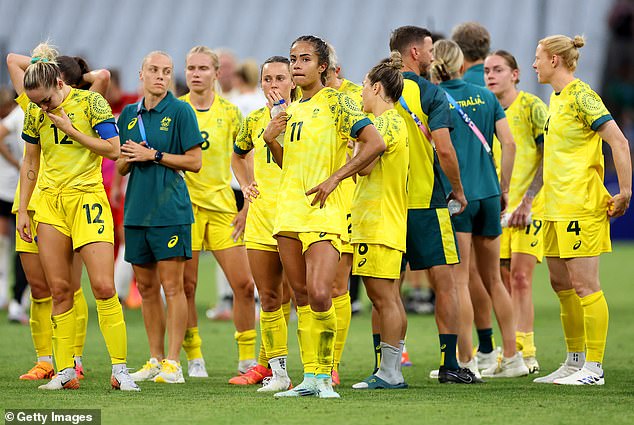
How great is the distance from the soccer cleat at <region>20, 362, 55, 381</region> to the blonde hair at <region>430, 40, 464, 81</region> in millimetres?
3227

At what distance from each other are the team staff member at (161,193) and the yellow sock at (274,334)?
27.6 inches

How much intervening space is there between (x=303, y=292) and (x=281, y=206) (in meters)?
0.50

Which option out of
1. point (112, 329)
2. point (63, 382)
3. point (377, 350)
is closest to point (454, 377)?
point (377, 350)

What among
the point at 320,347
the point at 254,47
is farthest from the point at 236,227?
the point at 254,47

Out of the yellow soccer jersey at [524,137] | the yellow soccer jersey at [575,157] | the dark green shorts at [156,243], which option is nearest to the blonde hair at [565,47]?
the yellow soccer jersey at [575,157]

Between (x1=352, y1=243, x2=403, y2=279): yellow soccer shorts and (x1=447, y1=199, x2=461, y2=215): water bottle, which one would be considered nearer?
(x1=352, y1=243, x2=403, y2=279): yellow soccer shorts

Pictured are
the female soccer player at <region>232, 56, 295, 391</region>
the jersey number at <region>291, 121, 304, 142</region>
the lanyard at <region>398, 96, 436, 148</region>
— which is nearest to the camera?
the jersey number at <region>291, 121, 304, 142</region>

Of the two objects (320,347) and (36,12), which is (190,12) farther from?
(320,347)

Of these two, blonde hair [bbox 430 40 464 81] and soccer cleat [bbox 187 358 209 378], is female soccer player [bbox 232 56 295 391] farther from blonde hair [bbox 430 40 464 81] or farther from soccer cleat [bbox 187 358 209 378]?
blonde hair [bbox 430 40 464 81]

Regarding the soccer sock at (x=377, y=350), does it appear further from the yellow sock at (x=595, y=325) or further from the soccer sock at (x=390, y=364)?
the yellow sock at (x=595, y=325)

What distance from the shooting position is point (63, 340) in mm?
6562

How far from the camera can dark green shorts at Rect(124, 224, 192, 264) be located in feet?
23.3

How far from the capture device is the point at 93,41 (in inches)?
1297

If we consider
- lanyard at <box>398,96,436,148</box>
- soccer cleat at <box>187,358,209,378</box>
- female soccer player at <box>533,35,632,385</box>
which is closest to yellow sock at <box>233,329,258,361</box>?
soccer cleat at <box>187,358,209,378</box>
